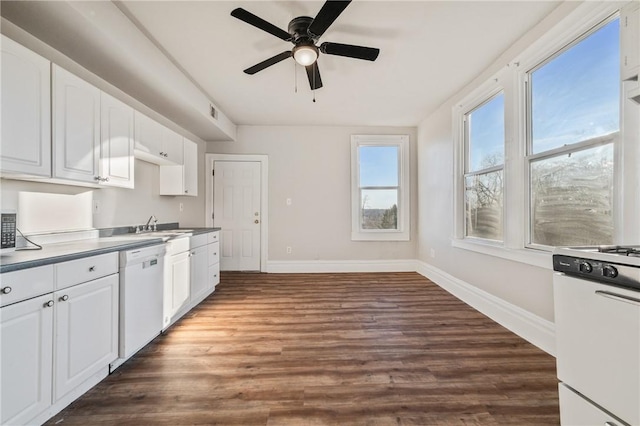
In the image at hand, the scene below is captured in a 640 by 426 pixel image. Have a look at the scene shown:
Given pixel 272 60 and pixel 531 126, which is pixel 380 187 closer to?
pixel 531 126

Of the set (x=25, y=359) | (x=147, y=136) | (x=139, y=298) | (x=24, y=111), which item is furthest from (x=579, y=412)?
(x=147, y=136)

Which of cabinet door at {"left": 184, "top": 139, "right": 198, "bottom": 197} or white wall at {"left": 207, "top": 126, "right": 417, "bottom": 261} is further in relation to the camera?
white wall at {"left": 207, "top": 126, "right": 417, "bottom": 261}

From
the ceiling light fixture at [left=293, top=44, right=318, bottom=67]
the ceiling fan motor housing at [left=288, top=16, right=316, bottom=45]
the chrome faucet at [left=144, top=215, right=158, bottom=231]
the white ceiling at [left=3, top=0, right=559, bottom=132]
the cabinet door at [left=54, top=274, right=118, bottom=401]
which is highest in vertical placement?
the white ceiling at [left=3, top=0, right=559, bottom=132]

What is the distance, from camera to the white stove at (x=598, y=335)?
3.24 feet

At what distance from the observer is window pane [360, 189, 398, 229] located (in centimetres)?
488

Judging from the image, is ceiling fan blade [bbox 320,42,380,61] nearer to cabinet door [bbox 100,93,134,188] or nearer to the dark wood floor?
cabinet door [bbox 100,93,134,188]

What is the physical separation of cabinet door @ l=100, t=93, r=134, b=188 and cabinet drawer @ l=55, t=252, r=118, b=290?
2.46ft

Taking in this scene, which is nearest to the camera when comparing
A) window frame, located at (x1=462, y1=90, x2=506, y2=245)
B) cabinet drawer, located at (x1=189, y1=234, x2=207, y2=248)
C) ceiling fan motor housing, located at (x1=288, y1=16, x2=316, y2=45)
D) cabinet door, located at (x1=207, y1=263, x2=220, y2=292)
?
ceiling fan motor housing, located at (x1=288, y1=16, x2=316, y2=45)

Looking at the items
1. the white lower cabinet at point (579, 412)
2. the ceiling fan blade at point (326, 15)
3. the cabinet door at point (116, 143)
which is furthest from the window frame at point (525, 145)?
the cabinet door at point (116, 143)

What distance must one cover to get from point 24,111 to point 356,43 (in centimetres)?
244

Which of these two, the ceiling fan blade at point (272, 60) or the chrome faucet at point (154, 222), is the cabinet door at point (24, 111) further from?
the chrome faucet at point (154, 222)

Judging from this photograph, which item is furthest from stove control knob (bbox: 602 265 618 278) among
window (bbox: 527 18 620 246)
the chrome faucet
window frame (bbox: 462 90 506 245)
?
the chrome faucet

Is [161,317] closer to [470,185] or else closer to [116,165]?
[116,165]

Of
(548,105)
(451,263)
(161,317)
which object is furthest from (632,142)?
(161,317)
